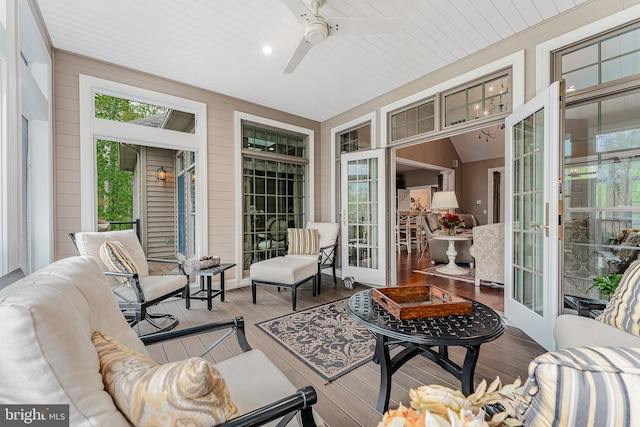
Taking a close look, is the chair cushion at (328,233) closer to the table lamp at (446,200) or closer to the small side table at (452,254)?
the small side table at (452,254)

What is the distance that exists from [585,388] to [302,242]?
13.0ft

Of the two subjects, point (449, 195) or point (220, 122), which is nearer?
point (220, 122)

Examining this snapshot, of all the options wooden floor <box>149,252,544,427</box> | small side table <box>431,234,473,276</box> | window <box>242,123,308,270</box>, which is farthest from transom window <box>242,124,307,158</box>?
small side table <box>431,234,473,276</box>

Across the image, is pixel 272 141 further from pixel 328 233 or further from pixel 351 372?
pixel 351 372

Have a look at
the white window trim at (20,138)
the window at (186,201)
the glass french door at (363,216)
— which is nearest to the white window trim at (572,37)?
the glass french door at (363,216)

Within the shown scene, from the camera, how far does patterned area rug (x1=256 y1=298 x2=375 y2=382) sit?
2.13 m

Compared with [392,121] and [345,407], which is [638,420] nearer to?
[345,407]

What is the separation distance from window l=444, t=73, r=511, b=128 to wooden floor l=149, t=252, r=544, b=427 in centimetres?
229

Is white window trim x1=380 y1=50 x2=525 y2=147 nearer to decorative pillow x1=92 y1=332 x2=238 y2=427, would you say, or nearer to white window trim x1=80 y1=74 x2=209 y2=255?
white window trim x1=80 y1=74 x2=209 y2=255

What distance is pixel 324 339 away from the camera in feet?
8.27

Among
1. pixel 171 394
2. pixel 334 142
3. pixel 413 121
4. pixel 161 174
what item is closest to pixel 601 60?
pixel 413 121

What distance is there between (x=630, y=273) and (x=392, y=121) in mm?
3087

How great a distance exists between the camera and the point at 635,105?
8.17ft

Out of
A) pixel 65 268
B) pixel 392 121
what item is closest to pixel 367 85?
pixel 392 121
